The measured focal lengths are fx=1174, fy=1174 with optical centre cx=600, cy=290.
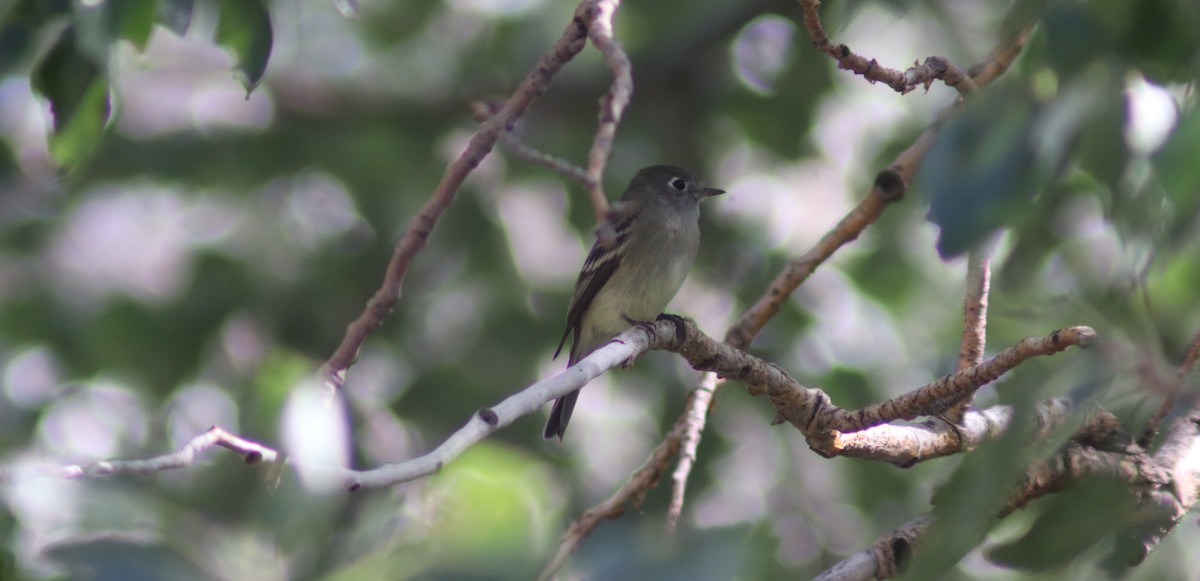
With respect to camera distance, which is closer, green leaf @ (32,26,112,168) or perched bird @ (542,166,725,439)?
green leaf @ (32,26,112,168)

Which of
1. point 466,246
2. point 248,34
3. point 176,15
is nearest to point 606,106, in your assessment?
point 248,34

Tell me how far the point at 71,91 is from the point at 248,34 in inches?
16.1

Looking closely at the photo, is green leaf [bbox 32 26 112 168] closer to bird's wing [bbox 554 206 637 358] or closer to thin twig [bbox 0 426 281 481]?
thin twig [bbox 0 426 281 481]

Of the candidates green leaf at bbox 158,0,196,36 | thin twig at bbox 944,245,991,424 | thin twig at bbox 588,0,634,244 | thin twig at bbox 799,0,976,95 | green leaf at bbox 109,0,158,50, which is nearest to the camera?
thin twig at bbox 588,0,634,244

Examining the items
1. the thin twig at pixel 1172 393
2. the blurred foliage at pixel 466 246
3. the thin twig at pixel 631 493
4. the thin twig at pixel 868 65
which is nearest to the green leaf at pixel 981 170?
the thin twig at pixel 1172 393

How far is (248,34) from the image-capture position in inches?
104

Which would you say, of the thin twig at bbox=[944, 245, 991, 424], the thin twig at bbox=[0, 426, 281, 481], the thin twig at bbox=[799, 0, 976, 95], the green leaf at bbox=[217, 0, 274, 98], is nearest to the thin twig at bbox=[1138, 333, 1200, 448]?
the thin twig at bbox=[944, 245, 991, 424]

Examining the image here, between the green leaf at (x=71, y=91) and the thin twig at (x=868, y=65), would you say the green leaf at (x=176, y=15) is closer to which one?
the green leaf at (x=71, y=91)

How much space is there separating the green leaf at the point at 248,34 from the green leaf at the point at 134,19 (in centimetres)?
16

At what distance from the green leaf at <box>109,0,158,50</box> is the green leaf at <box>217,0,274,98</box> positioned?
0.54 ft

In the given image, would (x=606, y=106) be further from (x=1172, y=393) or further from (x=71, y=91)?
(x=1172, y=393)

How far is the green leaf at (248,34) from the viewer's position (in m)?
2.63

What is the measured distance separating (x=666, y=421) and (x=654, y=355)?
0.40 metres

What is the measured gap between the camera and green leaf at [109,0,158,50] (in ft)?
8.13
